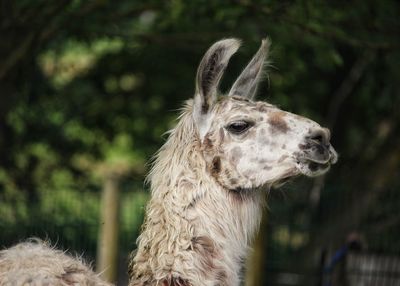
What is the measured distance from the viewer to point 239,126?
4.27 meters

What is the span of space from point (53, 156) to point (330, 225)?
164 inches

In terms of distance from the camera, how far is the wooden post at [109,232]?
8.10m

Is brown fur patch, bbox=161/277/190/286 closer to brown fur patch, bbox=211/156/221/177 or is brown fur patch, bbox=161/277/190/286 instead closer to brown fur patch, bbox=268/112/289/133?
brown fur patch, bbox=211/156/221/177

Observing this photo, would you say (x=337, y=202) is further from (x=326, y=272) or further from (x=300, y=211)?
Answer: (x=326, y=272)

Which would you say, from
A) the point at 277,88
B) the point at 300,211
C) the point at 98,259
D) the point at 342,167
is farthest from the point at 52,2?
the point at 342,167

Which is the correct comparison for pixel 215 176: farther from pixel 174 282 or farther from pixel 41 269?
pixel 41 269

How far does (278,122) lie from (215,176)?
39 centimetres

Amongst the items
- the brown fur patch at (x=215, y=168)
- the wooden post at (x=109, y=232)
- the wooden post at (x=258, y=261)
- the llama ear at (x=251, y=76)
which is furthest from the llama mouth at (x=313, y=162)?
the wooden post at (x=109, y=232)

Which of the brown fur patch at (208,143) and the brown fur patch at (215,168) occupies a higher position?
the brown fur patch at (208,143)

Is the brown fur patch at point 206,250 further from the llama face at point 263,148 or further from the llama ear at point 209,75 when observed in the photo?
the llama ear at point 209,75

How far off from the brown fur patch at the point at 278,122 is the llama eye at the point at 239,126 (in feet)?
0.35

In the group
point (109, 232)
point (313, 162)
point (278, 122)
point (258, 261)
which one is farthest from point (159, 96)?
point (313, 162)

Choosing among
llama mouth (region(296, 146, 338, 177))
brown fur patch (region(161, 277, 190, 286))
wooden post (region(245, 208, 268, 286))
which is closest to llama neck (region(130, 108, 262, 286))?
brown fur patch (region(161, 277, 190, 286))

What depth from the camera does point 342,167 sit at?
11.1 meters
